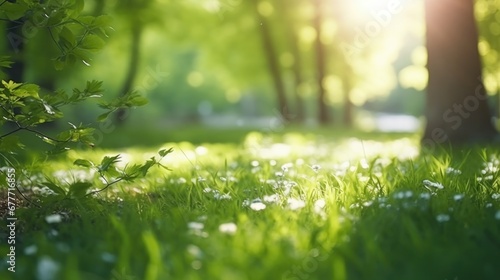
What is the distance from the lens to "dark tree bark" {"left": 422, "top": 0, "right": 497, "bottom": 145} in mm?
8547

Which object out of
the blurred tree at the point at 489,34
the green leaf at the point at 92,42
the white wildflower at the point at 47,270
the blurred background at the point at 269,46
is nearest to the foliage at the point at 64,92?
the green leaf at the point at 92,42

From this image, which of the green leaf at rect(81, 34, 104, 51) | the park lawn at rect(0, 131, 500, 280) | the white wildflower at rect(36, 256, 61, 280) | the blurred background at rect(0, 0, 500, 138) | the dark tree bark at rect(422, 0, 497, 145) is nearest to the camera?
the white wildflower at rect(36, 256, 61, 280)

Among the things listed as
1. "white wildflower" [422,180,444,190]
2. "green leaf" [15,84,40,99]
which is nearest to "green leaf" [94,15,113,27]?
"green leaf" [15,84,40,99]

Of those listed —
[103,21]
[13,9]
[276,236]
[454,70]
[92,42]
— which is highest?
[13,9]

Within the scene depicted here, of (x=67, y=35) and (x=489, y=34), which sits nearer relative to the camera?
(x=67, y=35)

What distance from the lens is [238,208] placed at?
3.68 m

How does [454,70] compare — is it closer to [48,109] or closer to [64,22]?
[64,22]

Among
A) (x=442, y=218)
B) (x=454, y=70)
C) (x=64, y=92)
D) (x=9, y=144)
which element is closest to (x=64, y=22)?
(x=64, y=92)

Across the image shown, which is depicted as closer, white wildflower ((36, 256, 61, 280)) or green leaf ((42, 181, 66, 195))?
white wildflower ((36, 256, 61, 280))

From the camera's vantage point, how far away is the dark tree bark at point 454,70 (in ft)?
28.0

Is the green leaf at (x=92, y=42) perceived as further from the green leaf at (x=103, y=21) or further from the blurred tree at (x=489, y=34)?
the blurred tree at (x=489, y=34)

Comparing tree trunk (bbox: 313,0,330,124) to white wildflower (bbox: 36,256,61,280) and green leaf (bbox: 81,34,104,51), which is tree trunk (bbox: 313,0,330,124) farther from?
white wildflower (bbox: 36,256,61,280)

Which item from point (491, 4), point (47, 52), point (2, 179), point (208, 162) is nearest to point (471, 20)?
point (208, 162)

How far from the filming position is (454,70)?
28.2 feet
